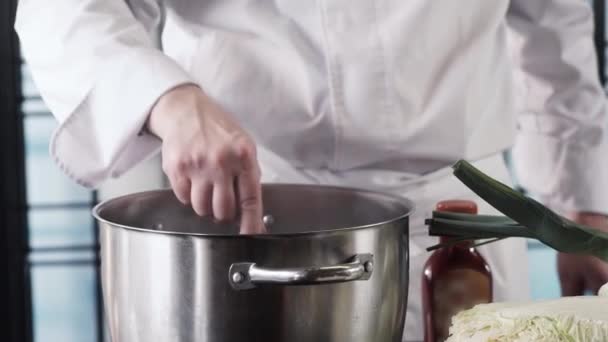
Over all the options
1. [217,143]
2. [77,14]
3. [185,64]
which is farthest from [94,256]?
[217,143]

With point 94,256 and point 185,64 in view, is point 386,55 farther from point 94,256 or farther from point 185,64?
point 94,256

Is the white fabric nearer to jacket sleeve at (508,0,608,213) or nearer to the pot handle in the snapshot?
jacket sleeve at (508,0,608,213)

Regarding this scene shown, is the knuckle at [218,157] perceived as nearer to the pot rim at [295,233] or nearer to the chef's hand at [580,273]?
the pot rim at [295,233]

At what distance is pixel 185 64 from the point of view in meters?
1.06

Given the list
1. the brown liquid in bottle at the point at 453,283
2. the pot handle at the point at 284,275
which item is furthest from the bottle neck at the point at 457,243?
the pot handle at the point at 284,275

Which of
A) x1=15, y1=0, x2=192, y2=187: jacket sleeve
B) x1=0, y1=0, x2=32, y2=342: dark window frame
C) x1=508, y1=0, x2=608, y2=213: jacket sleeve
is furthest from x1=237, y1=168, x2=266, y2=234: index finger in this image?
x1=0, y1=0, x2=32, y2=342: dark window frame

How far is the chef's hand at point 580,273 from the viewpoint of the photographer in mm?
1107

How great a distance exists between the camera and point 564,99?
1.27 meters

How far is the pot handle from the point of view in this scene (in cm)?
59

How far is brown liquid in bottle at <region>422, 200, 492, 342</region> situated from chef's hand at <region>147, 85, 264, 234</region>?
0.62ft

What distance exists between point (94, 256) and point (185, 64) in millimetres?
1713

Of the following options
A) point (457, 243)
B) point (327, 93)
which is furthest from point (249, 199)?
point (327, 93)

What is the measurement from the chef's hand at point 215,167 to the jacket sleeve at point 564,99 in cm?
69

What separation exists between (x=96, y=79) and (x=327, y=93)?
0.29m
